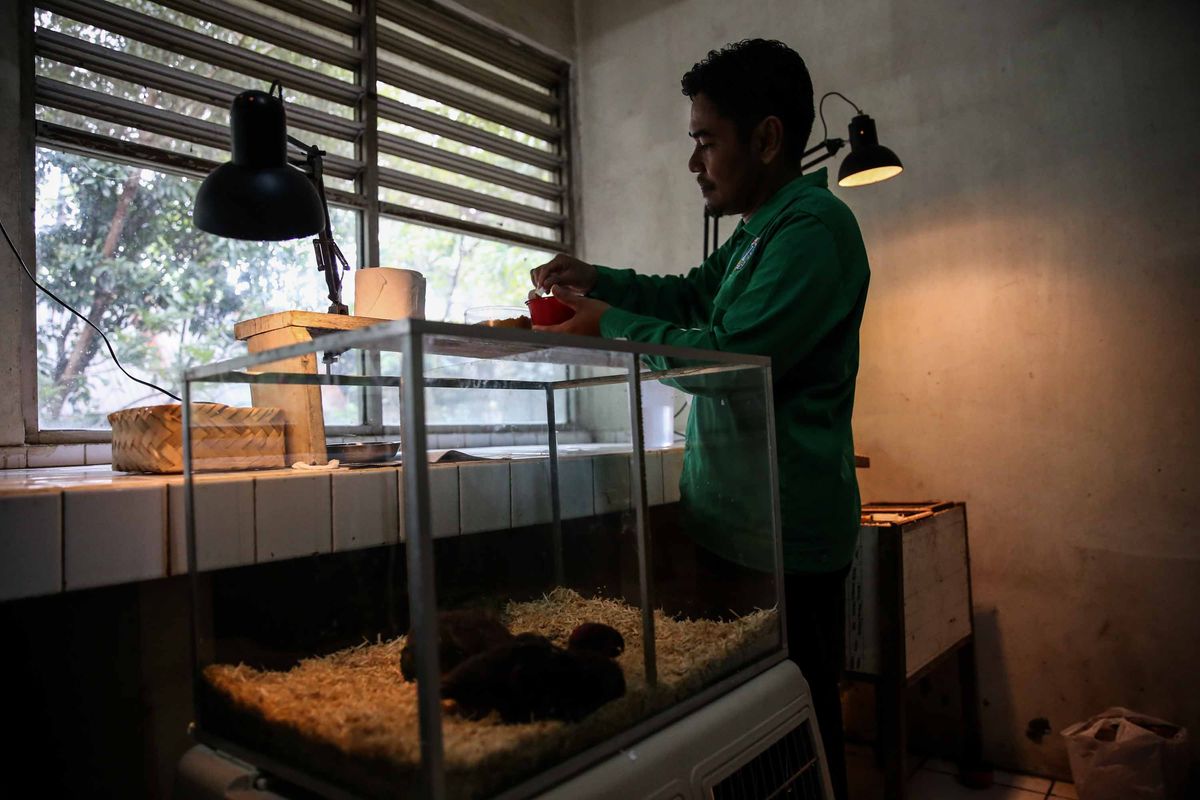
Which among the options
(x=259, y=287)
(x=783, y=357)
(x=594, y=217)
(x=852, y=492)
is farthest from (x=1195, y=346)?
(x=259, y=287)

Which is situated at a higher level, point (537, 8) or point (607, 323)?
point (537, 8)

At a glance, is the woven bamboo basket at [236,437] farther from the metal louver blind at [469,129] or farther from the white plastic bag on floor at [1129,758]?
A: the white plastic bag on floor at [1129,758]

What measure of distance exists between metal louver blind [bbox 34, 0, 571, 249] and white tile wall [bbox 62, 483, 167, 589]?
5.57ft

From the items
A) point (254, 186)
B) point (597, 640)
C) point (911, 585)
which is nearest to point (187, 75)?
point (254, 186)

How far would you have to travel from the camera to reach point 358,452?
1096 mm

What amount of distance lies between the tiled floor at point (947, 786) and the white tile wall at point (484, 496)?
77.5 inches

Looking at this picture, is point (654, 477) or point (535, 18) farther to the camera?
point (535, 18)

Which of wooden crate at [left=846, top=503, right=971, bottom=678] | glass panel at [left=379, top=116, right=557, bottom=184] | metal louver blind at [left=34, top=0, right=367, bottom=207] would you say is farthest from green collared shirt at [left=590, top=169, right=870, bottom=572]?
glass panel at [left=379, top=116, right=557, bottom=184]

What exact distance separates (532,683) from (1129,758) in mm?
2146

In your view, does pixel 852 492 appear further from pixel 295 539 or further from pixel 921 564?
pixel 921 564

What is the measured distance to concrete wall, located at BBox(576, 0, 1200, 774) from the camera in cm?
228

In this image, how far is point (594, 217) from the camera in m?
3.76

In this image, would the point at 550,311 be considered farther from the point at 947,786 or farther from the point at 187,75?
the point at 947,786

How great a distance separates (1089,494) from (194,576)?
2.54 m
